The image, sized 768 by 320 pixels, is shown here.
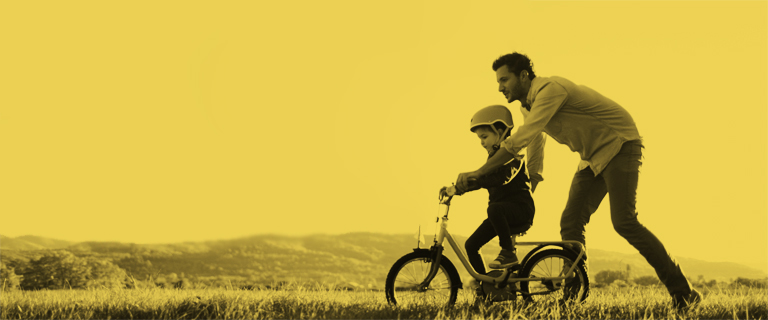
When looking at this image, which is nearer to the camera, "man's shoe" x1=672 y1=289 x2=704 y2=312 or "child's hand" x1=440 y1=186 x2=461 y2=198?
"child's hand" x1=440 y1=186 x2=461 y2=198

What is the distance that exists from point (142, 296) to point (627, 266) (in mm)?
5010

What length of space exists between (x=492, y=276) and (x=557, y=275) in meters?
0.61

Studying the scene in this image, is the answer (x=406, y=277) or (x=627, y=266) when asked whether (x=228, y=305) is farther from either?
(x=627, y=266)

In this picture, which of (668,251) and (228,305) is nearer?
(228,305)

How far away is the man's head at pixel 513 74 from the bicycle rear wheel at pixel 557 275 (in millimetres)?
1297

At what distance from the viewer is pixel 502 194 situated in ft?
15.4

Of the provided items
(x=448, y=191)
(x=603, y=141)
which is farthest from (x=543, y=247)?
(x=448, y=191)

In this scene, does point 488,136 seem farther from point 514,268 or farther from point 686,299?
point 686,299

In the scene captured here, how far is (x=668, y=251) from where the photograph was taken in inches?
196

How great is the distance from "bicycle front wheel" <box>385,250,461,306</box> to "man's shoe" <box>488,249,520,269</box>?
0.32 m

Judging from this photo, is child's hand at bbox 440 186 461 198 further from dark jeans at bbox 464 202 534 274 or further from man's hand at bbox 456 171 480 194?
dark jeans at bbox 464 202 534 274

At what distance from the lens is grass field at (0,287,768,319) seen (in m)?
4.34

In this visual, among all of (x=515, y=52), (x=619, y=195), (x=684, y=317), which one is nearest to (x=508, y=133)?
(x=515, y=52)

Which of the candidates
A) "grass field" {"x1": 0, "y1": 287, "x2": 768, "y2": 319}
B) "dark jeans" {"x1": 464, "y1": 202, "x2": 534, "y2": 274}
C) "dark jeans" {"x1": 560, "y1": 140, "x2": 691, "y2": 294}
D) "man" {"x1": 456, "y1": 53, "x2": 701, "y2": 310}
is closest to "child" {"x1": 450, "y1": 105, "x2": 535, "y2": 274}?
"dark jeans" {"x1": 464, "y1": 202, "x2": 534, "y2": 274}
